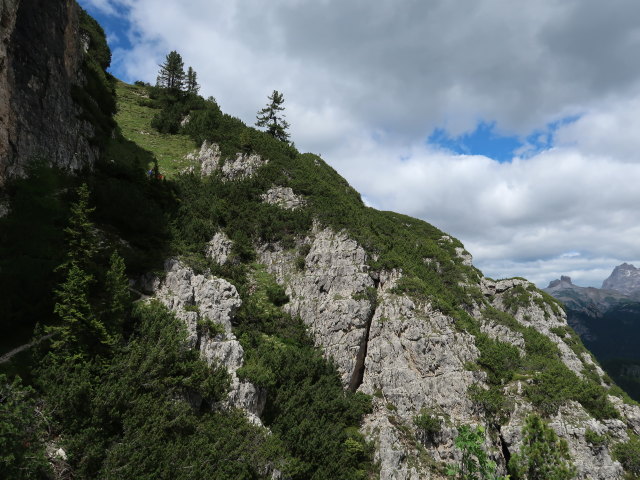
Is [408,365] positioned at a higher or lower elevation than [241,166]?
lower

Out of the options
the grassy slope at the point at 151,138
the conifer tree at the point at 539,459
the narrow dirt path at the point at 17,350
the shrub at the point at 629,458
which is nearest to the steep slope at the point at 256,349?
the shrub at the point at 629,458

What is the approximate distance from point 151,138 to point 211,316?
31835mm

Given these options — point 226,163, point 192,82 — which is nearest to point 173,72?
point 192,82

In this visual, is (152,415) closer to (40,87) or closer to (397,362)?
(397,362)

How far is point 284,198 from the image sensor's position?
39062mm

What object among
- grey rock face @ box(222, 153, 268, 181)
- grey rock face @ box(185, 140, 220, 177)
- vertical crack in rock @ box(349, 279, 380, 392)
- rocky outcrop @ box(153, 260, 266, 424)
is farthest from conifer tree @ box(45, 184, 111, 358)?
grey rock face @ box(185, 140, 220, 177)

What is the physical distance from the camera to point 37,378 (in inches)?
560

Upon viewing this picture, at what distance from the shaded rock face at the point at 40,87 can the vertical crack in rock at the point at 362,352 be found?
28.4 meters

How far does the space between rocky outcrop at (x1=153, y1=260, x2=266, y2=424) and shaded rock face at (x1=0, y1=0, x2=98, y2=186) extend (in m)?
12.1

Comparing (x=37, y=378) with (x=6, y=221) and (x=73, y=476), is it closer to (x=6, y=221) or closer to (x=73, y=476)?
(x=73, y=476)

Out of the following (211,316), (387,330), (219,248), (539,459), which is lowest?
(539,459)

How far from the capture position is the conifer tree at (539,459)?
15781mm

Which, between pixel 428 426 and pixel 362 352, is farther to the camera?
pixel 362 352

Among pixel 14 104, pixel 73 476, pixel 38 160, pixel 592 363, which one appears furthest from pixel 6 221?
pixel 592 363
